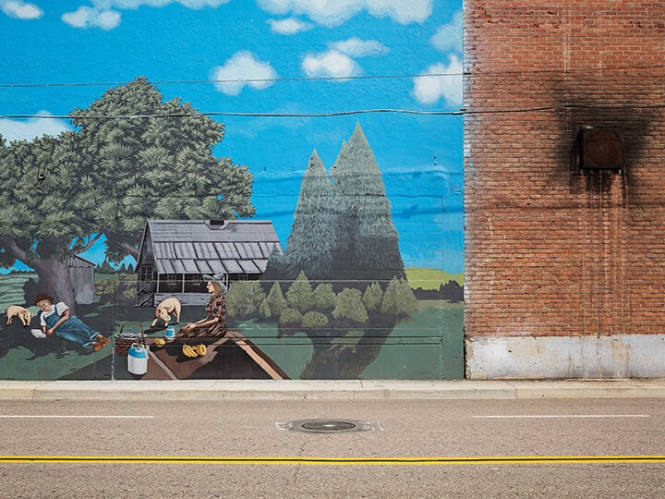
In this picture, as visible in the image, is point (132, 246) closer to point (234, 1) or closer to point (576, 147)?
point (234, 1)

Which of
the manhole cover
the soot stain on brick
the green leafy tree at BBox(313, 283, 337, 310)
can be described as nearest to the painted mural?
the green leafy tree at BBox(313, 283, 337, 310)

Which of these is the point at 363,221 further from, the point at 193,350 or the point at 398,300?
the point at 193,350

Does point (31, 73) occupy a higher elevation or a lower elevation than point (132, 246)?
higher

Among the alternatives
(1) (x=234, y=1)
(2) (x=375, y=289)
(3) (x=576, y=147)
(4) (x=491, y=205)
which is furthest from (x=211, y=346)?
(3) (x=576, y=147)

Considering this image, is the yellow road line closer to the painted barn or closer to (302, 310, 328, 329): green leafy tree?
(302, 310, 328, 329): green leafy tree

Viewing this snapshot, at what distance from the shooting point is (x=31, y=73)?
49.5 feet

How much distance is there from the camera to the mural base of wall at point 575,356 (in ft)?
45.7

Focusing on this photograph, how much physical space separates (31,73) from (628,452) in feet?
42.3

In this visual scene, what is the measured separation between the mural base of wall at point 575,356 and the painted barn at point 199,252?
4703 mm

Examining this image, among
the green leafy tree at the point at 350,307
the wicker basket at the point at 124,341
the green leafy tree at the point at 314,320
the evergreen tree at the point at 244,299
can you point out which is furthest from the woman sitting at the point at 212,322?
the green leafy tree at the point at 350,307

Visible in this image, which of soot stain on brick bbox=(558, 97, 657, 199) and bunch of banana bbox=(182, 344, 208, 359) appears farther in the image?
bunch of banana bbox=(182, 344, 208, 359)

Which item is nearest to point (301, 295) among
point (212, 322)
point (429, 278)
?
point (212, 322)

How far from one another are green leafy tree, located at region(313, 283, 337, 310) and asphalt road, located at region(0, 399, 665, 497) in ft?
A: 9.26

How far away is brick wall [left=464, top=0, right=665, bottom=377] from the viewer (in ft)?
45.9
